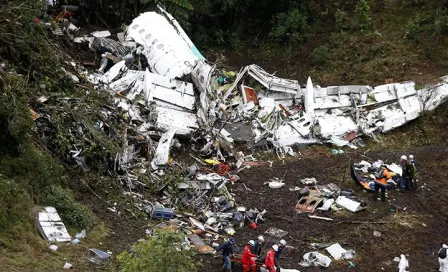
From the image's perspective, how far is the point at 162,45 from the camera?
59.4 ft

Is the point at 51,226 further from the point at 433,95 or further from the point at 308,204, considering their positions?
the point at 433,95

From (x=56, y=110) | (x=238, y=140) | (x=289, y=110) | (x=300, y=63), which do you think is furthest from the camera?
(x=300, y=63)

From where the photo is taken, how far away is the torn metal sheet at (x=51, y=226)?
414 inches

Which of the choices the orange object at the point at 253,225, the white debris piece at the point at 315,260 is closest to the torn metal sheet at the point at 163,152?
the orange object at the point at 253,225

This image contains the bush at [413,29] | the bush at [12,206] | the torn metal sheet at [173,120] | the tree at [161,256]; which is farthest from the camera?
the bush at [413,29]

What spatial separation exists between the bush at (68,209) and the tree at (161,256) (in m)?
2.90

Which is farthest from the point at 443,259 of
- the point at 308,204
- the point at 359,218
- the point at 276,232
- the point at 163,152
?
the point at 163,152

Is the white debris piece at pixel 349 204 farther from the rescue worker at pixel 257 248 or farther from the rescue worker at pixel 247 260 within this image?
the rescue worker at pixel 247 260

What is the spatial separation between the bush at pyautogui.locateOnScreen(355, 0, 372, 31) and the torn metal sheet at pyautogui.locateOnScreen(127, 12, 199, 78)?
7284 mm

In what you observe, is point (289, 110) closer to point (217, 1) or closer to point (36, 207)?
point (217, 1)

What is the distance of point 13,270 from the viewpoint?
9062 mm

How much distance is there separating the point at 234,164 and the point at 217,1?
9.16 m

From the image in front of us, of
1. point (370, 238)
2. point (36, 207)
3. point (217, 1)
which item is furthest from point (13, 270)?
point (217, 1)

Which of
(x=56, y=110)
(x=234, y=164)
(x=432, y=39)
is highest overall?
(x=432, y=39)
